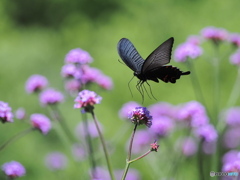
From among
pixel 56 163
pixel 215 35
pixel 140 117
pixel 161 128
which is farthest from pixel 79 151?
pixel 140 117

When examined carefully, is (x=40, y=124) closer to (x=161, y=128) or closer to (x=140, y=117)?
(x=140, y=117)

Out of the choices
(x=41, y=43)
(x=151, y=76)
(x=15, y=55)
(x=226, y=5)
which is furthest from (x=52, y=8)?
(x=151, y=76)

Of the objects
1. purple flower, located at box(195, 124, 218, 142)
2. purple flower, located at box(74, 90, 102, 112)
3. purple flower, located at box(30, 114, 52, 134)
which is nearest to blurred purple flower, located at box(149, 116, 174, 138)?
purple flower, located at box(195, 124, 218, 142)

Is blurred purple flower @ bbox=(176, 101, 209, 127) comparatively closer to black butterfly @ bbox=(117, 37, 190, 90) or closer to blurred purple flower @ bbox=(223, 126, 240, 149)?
black butterfly @ bbox=(117, 37, 190, 90)

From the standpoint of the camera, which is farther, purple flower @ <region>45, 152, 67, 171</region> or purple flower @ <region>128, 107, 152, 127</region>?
purple flower @ <region>45, 152, 67, 171</region>

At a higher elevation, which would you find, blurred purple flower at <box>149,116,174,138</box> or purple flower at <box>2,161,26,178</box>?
blurred purple flower at <box>149,116,174,138</box>

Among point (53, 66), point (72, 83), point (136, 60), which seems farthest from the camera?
point (53, 66)

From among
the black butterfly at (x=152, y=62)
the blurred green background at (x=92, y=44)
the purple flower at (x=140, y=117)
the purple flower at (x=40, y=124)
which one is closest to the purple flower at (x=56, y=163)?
the blurred green background at (x=92, y=44)

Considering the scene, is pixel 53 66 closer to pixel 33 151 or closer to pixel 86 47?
pixel 86 47
